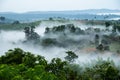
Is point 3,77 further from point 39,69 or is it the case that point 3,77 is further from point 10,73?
point 39,69

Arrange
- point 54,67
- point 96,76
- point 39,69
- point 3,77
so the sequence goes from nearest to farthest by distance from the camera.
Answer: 1. point 3,77
2. point 39,69
3. point 54,67
4. point 96,76

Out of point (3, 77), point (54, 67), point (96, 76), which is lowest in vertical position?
point (96, 76)

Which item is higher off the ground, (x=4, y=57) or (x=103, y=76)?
(x=4, y=57)

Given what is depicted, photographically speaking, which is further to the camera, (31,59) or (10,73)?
(31,59)

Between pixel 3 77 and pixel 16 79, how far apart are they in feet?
10.1

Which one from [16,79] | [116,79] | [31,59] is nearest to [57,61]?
[31,59]

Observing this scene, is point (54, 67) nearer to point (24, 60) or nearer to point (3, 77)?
point (24, 60)

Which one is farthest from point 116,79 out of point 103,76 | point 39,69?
point 39,69

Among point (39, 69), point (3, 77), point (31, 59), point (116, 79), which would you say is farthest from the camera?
point (116, 79)

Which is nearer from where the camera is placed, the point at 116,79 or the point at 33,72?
the point at 33,72

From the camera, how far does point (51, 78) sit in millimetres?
40875

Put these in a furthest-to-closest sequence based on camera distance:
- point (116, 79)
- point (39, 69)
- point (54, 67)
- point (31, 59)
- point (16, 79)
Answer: point (116, 79), point (54, 67), point (31, 59), point (39, 69), point (16, 79)

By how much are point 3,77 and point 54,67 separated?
19245 mm

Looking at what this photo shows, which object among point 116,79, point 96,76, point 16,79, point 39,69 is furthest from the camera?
point 96,76
